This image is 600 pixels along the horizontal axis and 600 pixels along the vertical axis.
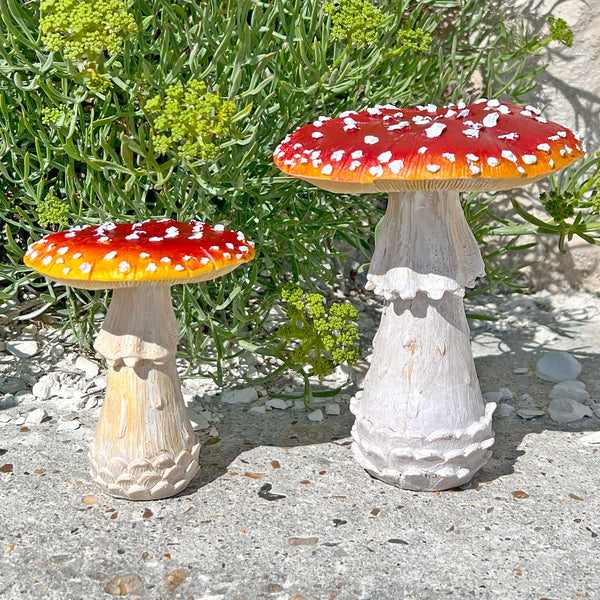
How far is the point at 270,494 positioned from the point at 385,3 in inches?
52.2

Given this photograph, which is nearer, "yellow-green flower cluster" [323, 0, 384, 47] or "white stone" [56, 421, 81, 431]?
"yellow-green flower cluster" [323, 0, 384, 47]

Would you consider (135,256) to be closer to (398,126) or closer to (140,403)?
(140,403)

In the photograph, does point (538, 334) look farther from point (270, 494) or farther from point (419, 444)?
point (270, 494)

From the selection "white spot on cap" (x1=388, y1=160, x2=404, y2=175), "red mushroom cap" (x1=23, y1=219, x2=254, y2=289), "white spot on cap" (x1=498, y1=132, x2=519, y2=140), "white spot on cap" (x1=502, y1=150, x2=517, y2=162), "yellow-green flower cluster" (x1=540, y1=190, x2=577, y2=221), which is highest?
"white spot on cap" (x1=498, y1=132, x2=519, y2=140)

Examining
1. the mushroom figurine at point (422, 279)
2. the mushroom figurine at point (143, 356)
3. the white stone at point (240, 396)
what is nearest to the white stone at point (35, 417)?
the mushroom figurine at point (143, 356)

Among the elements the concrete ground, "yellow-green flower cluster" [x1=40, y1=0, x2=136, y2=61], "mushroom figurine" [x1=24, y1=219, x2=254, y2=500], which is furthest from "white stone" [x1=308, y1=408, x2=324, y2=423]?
"yellow-green flower cluster" [x1=40, y1=0, x2=136, y2=61]

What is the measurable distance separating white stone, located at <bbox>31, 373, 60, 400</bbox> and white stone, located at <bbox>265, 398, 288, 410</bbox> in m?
0.64

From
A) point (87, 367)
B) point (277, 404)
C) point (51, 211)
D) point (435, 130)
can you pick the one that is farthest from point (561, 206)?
point (87, 367)

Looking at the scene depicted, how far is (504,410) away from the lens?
99.0 inches

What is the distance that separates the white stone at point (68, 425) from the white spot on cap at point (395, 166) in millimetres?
1225

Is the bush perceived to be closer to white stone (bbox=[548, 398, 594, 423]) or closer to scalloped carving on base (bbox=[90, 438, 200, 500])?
scalloped carving on base (bbox=[90, 438, 200, 500])

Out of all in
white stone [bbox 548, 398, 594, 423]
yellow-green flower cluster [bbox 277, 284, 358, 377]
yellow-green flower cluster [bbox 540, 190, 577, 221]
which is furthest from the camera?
white stone [bbox 548, 398, 594, 423]

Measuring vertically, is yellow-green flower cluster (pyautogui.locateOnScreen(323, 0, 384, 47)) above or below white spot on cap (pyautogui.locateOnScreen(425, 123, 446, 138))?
above

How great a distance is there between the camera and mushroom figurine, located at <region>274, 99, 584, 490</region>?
1.84 m
